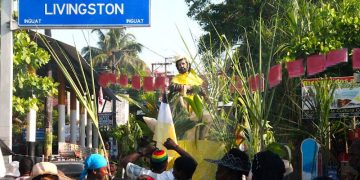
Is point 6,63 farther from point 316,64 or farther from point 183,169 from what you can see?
point 183,169

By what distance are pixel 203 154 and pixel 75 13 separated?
14.2ft

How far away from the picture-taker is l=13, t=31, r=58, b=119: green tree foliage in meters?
12.0

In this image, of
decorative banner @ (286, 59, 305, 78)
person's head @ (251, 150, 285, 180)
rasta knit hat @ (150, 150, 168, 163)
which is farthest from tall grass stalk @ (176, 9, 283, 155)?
decorative banner @ (286, 59, 305, 78)

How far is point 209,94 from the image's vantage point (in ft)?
24.0

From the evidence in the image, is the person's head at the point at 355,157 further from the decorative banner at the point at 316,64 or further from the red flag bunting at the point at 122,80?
the red flag bunting at the point at 122,80

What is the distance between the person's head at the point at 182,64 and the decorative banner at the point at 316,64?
108 inches

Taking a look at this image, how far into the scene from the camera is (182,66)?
814 centimetres

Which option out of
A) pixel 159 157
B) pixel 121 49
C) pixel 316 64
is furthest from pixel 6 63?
pixel 121 49

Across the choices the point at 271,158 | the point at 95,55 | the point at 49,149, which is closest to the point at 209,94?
the point at 271,158

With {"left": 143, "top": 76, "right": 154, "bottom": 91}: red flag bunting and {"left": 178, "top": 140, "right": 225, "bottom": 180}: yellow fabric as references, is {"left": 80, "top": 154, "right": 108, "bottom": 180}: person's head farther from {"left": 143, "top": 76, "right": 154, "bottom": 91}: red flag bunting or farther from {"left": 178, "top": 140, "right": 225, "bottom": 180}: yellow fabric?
{"left": 143, "top": 76, "right": 154, "bottom": 91}: red flag bunting

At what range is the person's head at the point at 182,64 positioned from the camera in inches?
319

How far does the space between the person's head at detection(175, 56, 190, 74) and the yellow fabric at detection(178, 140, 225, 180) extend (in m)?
1.46

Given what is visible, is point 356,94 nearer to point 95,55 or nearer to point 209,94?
point 209,94

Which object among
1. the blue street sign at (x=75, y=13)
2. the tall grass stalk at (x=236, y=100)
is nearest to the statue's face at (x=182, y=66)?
the tall grass stalk at (x=236, y=100)
